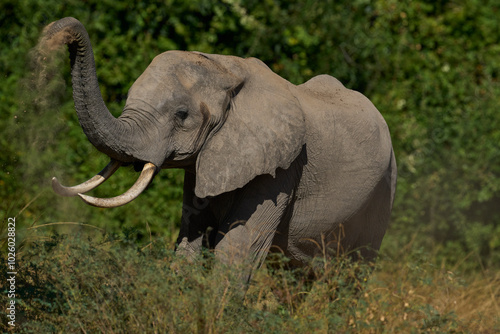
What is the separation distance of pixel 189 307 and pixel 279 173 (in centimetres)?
110

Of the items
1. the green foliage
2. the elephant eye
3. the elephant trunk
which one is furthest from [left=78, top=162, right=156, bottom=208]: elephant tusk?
the green foliage

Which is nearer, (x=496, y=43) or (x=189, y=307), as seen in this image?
(x=189, y=307)

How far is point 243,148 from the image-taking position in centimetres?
452

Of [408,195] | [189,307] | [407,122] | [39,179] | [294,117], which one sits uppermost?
[294,117]

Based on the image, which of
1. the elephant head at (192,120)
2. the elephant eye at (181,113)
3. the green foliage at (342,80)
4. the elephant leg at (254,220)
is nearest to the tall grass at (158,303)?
the elephant leg at (254,220)

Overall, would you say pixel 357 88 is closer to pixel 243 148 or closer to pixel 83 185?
pixel 243 148

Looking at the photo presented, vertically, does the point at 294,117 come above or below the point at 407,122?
above

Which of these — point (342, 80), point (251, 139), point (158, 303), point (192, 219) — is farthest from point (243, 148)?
point (342, 80)

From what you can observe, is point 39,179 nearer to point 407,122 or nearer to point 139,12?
point 139,12

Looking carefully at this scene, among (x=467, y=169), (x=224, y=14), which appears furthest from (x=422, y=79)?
(x=224, y=14)

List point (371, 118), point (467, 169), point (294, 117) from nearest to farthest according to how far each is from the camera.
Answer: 1. point (294, 117)
2. point (371, 118)
3. point (467, 169)

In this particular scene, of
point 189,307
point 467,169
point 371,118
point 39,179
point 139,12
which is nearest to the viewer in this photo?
point 189,307

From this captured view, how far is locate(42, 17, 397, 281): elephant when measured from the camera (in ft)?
13.6

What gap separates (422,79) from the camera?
8734mm
